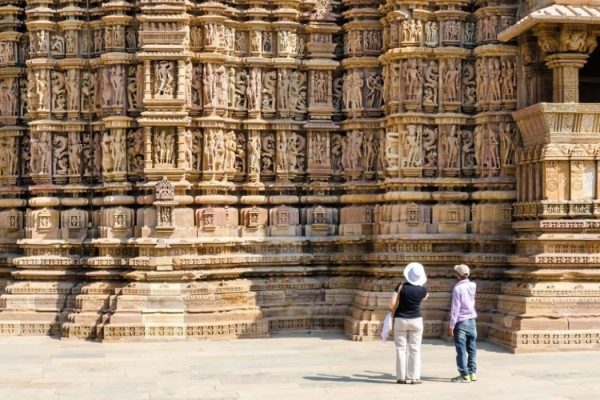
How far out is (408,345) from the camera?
15.0 m

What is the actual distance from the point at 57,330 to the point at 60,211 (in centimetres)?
268

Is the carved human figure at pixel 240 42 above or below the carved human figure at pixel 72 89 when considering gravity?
above

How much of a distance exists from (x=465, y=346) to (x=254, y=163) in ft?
25.8

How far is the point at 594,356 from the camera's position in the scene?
1747 centimetres

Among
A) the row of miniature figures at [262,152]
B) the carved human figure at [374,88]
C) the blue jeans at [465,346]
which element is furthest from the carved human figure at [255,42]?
the blue jeans at [465,346]

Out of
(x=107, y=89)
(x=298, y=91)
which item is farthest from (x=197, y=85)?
(x=298, y=91)

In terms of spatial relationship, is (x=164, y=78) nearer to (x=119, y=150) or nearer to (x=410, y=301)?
(x=119, y=150)

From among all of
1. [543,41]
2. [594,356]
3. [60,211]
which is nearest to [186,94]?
[60,211]

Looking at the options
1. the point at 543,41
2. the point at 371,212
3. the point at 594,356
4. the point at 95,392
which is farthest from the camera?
the point at 371,212

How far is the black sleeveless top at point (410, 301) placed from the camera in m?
15.0

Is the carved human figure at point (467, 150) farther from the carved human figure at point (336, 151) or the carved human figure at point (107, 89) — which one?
the carved human figure at point (107, 89)

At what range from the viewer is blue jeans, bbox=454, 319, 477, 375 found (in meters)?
15.2

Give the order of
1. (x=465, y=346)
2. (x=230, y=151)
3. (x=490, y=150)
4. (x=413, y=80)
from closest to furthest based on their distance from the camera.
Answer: (x=465, y=346) → (x=490, y=150) → (x=413, y=80) → (x=230, y=151)

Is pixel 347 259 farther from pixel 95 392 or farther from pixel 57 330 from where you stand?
pixel 95 392
